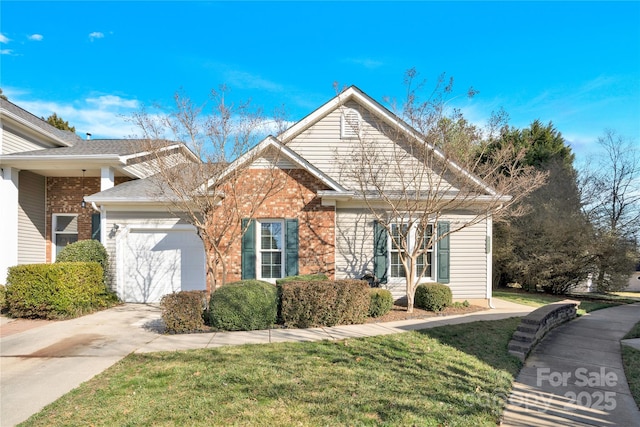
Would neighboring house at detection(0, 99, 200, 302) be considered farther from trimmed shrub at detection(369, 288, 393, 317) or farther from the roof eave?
trimmed shrub at detection(369, 288, 393, 317)

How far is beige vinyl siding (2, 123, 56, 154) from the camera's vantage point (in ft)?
38.2

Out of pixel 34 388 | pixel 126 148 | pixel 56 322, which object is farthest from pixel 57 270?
pixel 126 148

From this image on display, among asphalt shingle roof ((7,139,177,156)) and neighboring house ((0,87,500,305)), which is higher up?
asphalt shingle roof ((7,139,177,156))

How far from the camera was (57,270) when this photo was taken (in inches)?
341

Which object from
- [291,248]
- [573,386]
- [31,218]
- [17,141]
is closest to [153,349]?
[291,248]

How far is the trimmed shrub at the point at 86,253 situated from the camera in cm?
1043

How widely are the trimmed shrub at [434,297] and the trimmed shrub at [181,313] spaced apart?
575 centimetres

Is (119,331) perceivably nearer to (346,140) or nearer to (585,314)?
(346,140)

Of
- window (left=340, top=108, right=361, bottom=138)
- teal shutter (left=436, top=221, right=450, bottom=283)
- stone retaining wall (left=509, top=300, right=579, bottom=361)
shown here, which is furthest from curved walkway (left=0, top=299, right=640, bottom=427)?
window (left=340, top=108, right=361, bottom=138)

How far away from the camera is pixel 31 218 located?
12.4 meters

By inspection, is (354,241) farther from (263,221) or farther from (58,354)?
(58,354)

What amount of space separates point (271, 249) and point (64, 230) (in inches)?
325

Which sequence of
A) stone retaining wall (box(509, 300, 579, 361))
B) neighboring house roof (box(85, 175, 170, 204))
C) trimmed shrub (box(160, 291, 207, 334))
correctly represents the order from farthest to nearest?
neighboring house roof (box(85, 175, 170, 204)) → trimmed shrub (box(160, 291, 207, 334)) → stone retaining wall (box(509, 300, 579, 361))

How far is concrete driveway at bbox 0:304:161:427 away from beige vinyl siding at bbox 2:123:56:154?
654 cm
